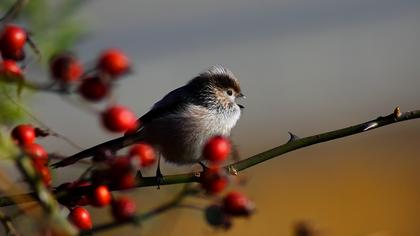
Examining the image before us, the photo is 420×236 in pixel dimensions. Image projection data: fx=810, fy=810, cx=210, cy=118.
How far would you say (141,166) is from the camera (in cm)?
142

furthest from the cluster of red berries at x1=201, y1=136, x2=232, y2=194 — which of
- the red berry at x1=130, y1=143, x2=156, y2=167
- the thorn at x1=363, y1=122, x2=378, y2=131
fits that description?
the thorn at x1=363, y1=122, x2=378, y2=131

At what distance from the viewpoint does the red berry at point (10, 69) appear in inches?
46.5

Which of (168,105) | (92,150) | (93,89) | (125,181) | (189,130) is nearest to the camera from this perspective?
(93,89)

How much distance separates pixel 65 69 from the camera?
4.09ft

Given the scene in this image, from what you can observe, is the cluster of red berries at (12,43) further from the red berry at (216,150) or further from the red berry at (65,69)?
the red berry at (216,150)

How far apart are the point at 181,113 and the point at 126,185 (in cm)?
248

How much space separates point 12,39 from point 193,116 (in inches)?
94.8

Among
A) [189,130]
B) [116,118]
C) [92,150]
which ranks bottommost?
[189,130]

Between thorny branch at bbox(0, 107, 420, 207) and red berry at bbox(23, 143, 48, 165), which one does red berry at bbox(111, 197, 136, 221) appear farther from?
thorny branch at bbox(0, 107, 420, 207)

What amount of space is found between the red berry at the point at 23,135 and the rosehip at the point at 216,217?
38cm

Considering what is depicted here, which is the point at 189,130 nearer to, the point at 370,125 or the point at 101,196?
the point at 370,125

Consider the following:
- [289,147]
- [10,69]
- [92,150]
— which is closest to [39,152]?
[10,69]

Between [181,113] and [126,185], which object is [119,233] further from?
[181,113]

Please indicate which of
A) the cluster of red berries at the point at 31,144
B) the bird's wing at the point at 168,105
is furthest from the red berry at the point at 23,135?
the bird's wing at the point at 168,105
